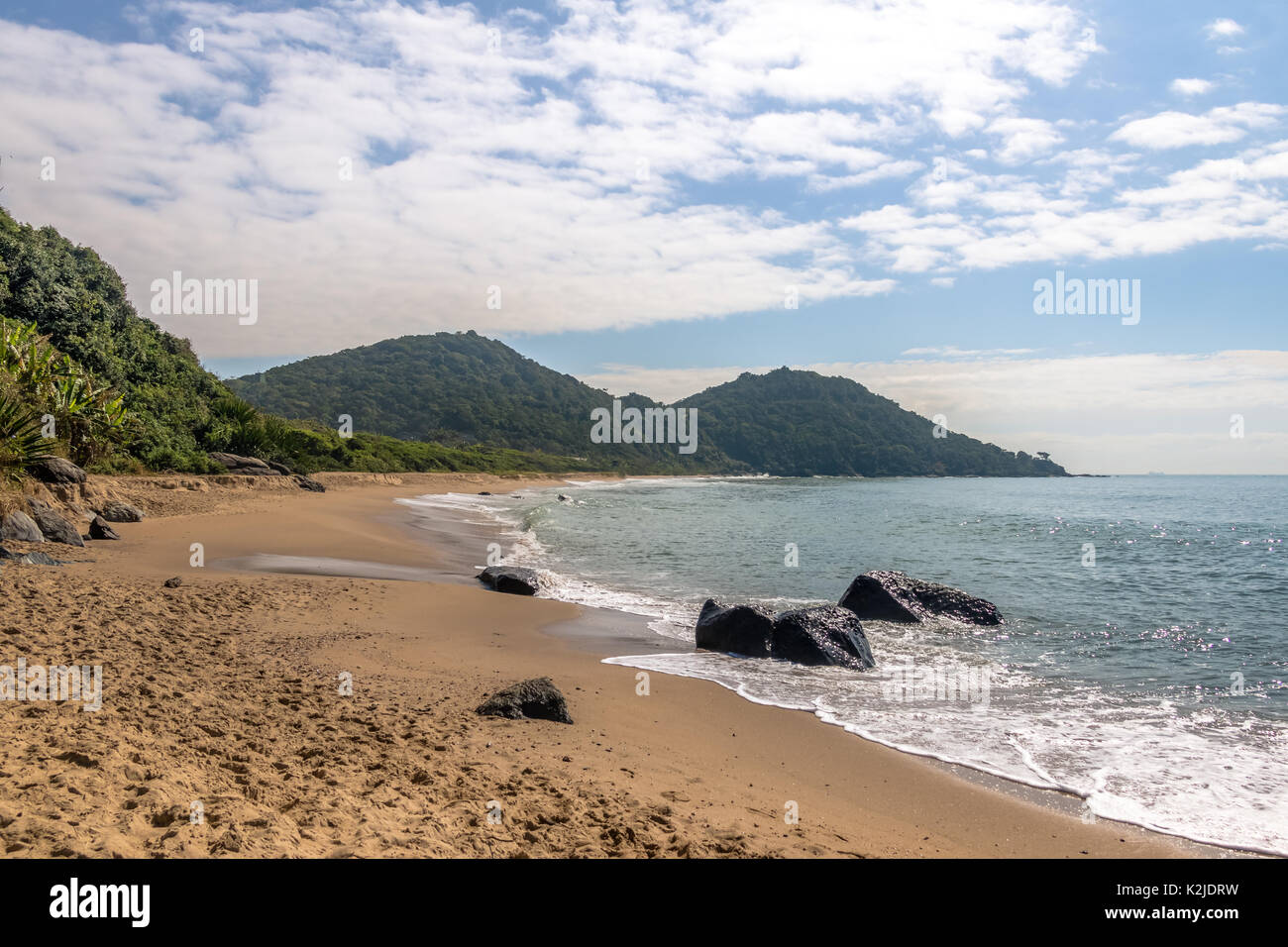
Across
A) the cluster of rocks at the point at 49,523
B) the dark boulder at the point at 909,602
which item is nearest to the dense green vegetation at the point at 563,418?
the cluster of rocks at the point at 49,523

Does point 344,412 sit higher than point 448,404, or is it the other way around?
point 448,404

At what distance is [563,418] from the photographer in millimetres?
140875

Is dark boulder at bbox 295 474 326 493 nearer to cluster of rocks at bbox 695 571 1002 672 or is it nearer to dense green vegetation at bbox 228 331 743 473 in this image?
cluster of rocks at bbox 695 571 1002 672

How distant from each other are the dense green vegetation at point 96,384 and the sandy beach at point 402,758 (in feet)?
33.8

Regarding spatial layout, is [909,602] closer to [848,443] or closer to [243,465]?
[243,465]

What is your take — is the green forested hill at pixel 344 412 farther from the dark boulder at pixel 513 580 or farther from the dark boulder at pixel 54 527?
the dark boulder at pixel 513 580

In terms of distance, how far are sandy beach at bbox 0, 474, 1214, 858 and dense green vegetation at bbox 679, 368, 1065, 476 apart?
552 feet

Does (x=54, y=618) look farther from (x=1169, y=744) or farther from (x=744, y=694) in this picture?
(x=1169, y=744)

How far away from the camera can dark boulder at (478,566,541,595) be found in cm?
1452

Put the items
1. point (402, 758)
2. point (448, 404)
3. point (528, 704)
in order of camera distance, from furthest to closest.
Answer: point (448, 404)
point (528, 704)
point (402, 758)

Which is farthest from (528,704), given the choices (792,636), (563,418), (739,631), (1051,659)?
(563,418)

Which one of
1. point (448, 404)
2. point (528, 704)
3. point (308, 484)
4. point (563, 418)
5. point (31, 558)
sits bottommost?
point (528, 704)

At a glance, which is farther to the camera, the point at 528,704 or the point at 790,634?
the point at 790,634

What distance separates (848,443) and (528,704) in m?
175
